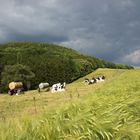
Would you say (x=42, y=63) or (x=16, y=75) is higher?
(x=42, y=63)

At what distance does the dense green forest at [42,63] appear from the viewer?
35688 millimetres

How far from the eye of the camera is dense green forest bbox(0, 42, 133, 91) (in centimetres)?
3569

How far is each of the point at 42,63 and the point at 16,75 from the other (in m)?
4.43

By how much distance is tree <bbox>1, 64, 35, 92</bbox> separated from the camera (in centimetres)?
3306

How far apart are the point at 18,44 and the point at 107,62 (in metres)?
9.75

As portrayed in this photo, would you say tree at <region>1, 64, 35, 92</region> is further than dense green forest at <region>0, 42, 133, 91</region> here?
No

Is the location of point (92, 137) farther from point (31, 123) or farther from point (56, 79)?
point (56, 79)

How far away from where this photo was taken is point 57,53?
4066 centimetres

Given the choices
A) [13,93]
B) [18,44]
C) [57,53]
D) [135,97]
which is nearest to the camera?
[135,97]

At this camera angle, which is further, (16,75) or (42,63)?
(42,63)

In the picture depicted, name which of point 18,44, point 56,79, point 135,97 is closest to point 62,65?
point 56,79

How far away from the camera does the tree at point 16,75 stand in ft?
108

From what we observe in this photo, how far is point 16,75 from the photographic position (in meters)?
32.9

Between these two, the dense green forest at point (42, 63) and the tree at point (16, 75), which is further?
the dense green forest at point (42, 63)
